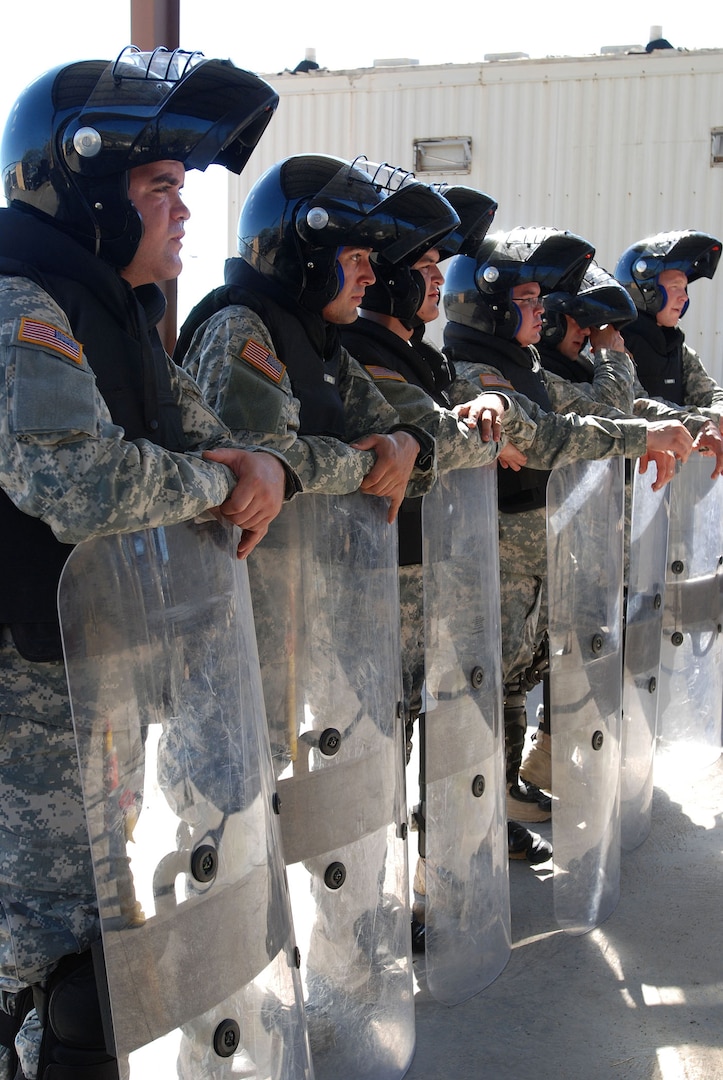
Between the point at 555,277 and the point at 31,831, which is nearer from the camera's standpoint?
the point at 31,831

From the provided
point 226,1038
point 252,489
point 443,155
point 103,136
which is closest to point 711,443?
Result: point 252,489

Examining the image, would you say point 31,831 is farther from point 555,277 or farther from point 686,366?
point 686,366

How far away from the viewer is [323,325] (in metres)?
2.69

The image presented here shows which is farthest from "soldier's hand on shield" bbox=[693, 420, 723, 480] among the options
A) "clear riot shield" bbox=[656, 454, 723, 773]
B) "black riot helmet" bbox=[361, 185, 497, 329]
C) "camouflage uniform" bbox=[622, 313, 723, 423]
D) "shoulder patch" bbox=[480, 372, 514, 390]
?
"black riot helmet" bbox=[361, 185, 497, 329]

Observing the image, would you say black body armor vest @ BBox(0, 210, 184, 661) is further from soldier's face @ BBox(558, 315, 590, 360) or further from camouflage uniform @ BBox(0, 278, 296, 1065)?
soldier's face @ BBox(558, 315, 590, 360)

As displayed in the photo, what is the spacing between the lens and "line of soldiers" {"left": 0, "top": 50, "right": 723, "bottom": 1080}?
1.73 meters

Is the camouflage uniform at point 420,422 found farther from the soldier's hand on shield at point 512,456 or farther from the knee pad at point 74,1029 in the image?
the knee pad at point 74,1029

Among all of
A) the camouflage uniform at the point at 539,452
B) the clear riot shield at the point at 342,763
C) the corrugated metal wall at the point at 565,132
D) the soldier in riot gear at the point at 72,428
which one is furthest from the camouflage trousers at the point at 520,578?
the corrugated metal wall at the point at 565,132

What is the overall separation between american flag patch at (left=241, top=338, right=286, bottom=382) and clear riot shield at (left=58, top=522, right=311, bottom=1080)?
58 centimetres

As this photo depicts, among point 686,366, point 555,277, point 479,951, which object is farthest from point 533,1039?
point 686,366

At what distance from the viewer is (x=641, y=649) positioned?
151 inches

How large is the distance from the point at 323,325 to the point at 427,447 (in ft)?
1.36

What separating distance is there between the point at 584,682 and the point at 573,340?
1.71 metres

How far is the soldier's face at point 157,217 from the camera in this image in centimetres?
199
